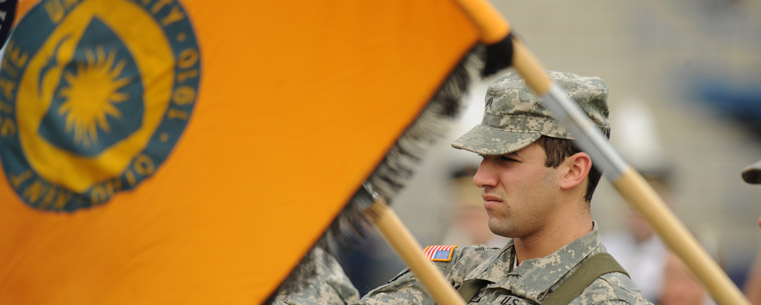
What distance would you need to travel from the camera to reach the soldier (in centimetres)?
312

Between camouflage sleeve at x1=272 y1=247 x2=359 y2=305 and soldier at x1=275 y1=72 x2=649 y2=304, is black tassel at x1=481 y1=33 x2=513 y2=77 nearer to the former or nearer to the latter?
soldier at x1=275 y1=72 x2=649 y2=304

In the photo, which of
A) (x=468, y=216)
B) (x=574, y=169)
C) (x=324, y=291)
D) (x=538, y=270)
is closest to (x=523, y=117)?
(x=574, y=169)

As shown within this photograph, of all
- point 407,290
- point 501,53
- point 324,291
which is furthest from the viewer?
point 324,291

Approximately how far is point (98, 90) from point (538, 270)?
1.21 metres

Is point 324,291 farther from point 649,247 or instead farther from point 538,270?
point 649,247

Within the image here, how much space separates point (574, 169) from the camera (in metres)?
3.21

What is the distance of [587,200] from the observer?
330 centimetres

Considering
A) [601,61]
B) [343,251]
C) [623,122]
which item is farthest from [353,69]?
[601,61]

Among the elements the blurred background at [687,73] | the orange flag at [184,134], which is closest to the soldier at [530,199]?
the orange flag at [184,134]

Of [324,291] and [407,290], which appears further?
[324,291]

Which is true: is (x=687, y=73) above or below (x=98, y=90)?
below

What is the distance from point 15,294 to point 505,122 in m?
Result: 1.31

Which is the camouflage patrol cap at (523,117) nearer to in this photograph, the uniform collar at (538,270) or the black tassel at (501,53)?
the uniform collar at (538,270)

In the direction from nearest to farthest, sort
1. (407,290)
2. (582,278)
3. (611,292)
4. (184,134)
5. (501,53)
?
(501,53), (184,134), (611,292), (582,278), (407,290)
